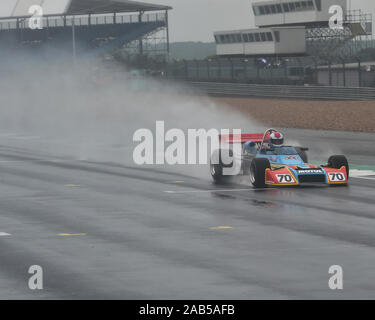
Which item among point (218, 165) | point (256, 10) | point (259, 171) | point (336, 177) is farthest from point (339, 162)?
point (256, 10)

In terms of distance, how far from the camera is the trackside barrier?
60.9m

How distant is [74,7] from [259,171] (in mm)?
76780

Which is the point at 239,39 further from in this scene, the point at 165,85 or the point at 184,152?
the point at 184,152

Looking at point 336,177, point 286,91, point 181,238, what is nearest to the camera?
point 181,238

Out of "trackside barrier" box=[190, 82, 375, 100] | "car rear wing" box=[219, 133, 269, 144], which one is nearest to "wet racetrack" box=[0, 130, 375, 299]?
"car rear wing" box=[219, 133, 269, 144]

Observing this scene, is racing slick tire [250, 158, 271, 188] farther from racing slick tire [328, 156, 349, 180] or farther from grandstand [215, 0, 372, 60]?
grandstand [215, 0, 372, 60]

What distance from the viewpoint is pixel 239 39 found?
10606cm

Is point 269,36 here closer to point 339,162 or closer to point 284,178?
point 339,162

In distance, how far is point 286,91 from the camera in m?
67.1

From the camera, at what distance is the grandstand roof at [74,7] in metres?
93.6

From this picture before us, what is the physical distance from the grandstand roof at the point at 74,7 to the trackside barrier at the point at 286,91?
1854 cm

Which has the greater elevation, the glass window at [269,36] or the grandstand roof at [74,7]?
the grandstand roof at [74,7]

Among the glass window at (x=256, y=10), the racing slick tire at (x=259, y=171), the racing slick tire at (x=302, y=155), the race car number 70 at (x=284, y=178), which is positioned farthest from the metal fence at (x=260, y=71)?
the race car number 70 at (x=284, y=178)

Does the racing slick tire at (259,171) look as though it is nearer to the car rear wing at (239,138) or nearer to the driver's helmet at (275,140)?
the driver's helmet at (275,140)
